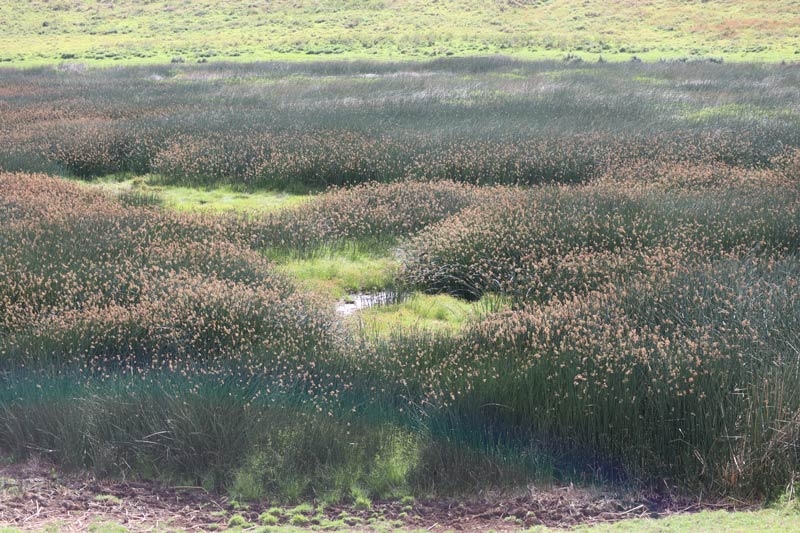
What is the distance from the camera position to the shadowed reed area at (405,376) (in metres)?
5.27

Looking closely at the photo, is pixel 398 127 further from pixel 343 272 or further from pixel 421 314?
pixel 421 314

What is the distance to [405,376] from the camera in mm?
6281

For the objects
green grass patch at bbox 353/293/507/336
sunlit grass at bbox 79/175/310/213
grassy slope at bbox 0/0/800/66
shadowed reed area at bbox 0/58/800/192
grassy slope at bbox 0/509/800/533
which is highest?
grassy slope at bbox 0/0/800/66

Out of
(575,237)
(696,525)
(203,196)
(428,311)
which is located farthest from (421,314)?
(203,196)

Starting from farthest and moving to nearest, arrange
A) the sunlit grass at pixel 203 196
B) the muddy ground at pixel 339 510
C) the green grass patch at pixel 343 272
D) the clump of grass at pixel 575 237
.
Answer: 1. the sunlit grass at pixel 203 196
2. the green grass patch at pixel 343 272
3. the clump of grass at pixel 575 237
4. the muddy ground at pixel 339 510

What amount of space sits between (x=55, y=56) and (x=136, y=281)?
164ft

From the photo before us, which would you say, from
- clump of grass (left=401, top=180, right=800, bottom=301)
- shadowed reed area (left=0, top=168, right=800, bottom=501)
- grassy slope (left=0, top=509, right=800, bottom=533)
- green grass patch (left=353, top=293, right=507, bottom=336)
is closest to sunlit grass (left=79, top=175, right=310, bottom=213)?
clump of grass (left=401, top=180, right=800, bottom=301)

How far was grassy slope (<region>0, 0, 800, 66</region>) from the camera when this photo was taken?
49.7m

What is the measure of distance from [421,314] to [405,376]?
2692 mm

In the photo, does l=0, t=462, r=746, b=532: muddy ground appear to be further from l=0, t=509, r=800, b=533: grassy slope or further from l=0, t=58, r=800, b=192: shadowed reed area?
l=0, t=58, r=800, b=192: shadowed reed area

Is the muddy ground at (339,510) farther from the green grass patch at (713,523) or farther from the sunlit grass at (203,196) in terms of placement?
the sunlit grass at (203,196)

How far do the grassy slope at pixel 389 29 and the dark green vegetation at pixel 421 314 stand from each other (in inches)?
1263

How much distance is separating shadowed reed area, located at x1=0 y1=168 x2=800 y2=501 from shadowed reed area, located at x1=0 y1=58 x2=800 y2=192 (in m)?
6.24

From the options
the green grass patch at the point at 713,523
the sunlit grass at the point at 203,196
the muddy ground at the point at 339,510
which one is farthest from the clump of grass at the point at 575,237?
the sunlit grass at the point at 203,196
